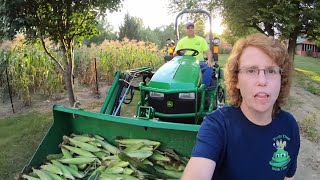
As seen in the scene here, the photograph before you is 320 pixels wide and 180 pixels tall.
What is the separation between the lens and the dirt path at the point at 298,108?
555 centimetres

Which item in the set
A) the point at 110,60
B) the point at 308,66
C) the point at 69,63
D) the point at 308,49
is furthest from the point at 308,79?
the point at 308,49

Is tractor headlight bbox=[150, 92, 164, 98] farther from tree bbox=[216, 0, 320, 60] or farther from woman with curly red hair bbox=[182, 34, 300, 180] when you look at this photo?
tree bbox=[216, 0, 320, 60]

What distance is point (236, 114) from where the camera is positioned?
1.67 metres

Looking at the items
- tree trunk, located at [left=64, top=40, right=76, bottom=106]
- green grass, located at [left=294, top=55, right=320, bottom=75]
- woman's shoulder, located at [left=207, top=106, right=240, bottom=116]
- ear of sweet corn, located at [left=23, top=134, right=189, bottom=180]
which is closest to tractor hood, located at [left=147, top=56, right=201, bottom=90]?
ear of sweet corn, located at [left=23, top=134, right=189, bottom=180]

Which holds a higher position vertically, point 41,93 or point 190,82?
point 190,82

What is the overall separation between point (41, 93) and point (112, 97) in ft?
15.3

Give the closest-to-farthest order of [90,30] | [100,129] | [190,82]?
[100,129]
[190,82]
[90,30]

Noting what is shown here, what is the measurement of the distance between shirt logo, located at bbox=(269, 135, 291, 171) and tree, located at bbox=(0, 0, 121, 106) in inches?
191

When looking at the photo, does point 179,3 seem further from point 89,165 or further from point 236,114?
point 236,114

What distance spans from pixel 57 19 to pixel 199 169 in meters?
5.36

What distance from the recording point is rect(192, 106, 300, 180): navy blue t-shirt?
155 centimetres

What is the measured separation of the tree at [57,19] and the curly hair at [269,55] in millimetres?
4581

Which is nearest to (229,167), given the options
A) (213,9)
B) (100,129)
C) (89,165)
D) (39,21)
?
(89,165)

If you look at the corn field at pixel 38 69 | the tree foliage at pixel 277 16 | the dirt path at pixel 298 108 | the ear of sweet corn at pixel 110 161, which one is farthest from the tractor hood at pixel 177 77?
the tree foliage at pixel 277 16
